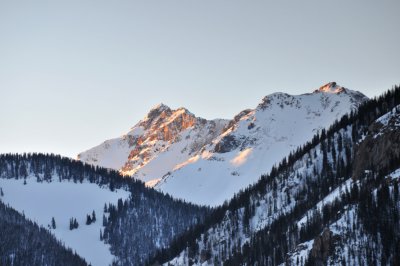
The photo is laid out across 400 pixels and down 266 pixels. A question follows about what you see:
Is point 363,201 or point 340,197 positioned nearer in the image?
point 363,201

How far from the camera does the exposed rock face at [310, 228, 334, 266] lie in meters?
182

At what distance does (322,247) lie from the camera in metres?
184

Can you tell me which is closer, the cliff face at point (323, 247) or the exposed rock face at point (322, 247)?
the cliff face at point (323, 247)

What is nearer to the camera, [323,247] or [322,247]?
[323,247]

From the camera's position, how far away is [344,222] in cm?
18438

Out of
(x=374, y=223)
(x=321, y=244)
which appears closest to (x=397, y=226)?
(x=374, y=223)

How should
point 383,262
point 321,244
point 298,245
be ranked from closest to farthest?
1. point 383,262
2. point 321,244
3. point 298,245

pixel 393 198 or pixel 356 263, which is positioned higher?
pixel 393 198

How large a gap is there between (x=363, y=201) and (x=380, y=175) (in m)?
8.84

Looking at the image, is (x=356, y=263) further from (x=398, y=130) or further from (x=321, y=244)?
(x=398, y=130)

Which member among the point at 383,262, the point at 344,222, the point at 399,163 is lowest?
the point at 383,262

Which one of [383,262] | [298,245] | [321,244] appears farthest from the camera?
[298,245]

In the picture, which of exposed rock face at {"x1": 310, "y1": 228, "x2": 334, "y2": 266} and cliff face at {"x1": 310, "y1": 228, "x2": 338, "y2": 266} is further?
exposed rock face at {"x1": 310, "y1": 228, "x2": 334, "y2": 266}

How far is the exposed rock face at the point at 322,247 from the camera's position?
18175 centimetres
